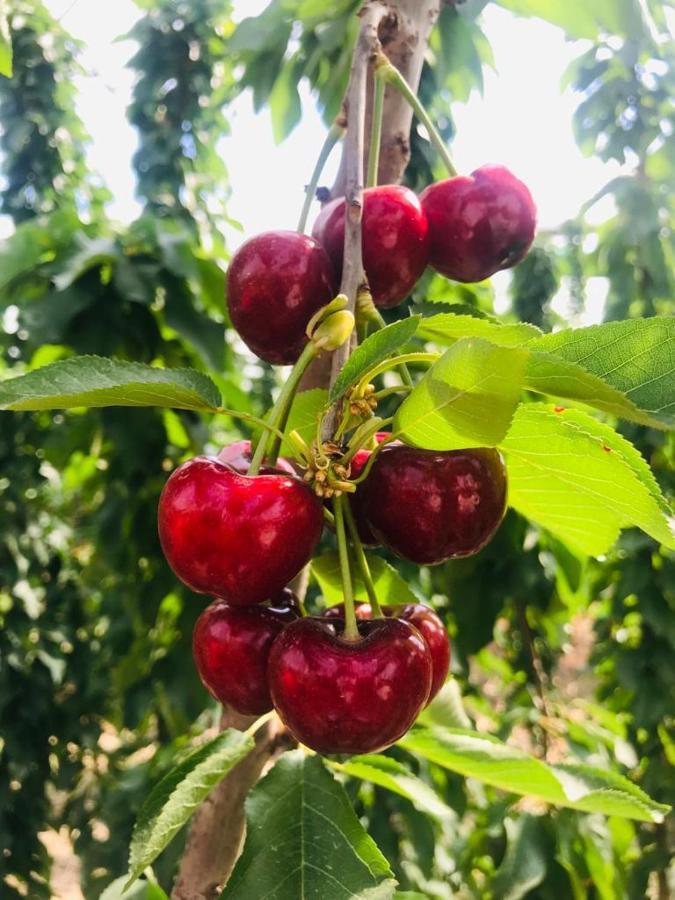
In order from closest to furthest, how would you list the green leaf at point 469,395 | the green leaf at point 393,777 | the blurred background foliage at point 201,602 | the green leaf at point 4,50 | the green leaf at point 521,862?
the green leaf at point 469,395 < the green leaf at point 393,777 < the green leaf at point 4,50 < the blurred background foliage at point 201,602 < the green leaf at point 521,862

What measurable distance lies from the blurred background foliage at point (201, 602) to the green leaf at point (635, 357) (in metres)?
0.33

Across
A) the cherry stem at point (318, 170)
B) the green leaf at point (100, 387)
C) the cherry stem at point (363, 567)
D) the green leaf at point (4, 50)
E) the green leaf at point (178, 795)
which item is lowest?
the green leaf at point (178, 795)

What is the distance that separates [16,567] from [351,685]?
1746 millimetres

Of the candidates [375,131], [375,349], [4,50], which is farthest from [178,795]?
[4,50]

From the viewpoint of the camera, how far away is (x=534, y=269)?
9.27ft

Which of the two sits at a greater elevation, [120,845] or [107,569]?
[107,569]

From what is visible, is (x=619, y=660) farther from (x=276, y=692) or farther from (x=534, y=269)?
(x=276, y=692)

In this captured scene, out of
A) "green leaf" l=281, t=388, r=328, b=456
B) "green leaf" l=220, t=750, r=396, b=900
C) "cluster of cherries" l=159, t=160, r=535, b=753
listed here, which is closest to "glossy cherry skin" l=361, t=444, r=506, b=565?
"cluster of cherries" l=159, t=160, r=535, b=753

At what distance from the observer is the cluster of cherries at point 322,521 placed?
0.47 meters

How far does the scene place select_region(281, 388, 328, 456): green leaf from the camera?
623 millimetres

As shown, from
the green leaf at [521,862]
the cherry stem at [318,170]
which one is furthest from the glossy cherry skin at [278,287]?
the green leaf at [521,862]

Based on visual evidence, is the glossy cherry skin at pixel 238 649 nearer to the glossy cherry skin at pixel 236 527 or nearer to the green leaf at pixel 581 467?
the glossy cherry skin at pixel 236 527

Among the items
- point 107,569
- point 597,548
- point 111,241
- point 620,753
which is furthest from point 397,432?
point 620,753

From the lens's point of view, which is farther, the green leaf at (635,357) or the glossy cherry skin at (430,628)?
the glossy cherry skin at (430,628)
